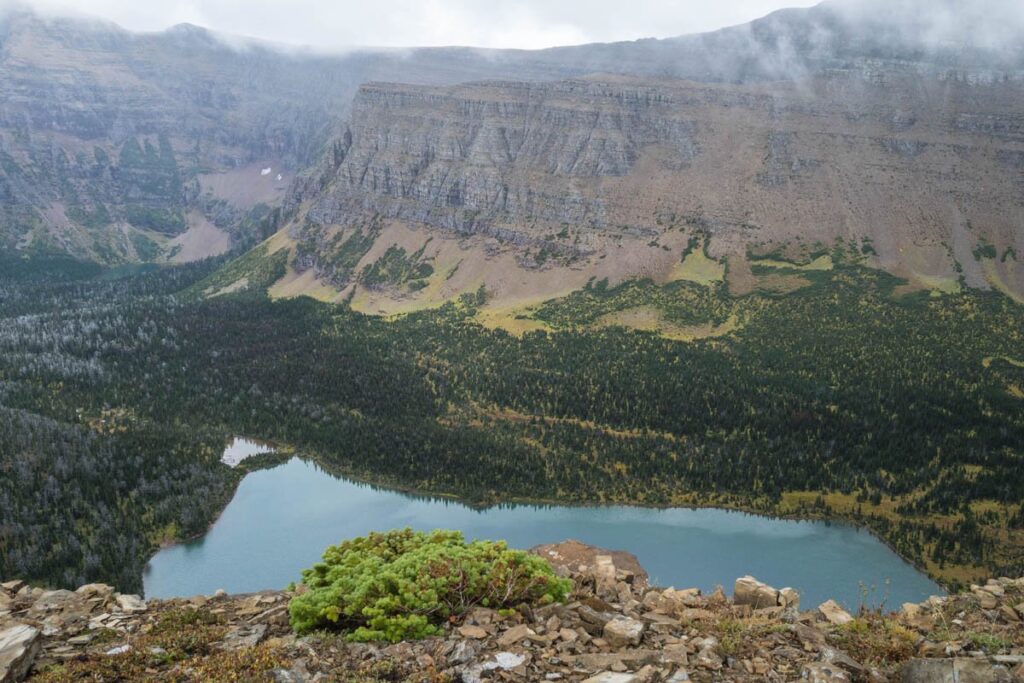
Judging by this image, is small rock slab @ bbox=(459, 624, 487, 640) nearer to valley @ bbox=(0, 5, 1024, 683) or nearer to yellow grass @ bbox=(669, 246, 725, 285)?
valley @ bbox=(0, 5, 1024, 683)

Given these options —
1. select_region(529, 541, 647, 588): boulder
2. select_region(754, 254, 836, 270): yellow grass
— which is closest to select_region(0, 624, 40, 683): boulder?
select_region(529, 541, 647, 588): boulder

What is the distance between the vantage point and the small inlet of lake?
81938 millimetres

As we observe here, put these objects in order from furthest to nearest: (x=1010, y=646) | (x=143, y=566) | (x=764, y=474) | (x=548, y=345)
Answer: (x=548, y=345), (x=764, y=474), (x=143, y=566), (x=1010, y=646)

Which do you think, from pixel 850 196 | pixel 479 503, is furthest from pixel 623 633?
pixel 850 196

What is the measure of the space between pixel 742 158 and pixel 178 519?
152828mm

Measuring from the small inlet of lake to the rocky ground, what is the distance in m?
50.7

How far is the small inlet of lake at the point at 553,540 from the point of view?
81.9m

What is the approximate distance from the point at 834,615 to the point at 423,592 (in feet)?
45.0

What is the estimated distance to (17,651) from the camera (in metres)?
23.4

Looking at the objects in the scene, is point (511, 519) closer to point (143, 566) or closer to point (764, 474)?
point (764, 474)

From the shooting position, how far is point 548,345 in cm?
15188

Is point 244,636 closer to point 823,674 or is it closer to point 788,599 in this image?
point 823,674

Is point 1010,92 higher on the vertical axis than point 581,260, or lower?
higher

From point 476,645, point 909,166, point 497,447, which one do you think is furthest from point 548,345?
point 476,645
